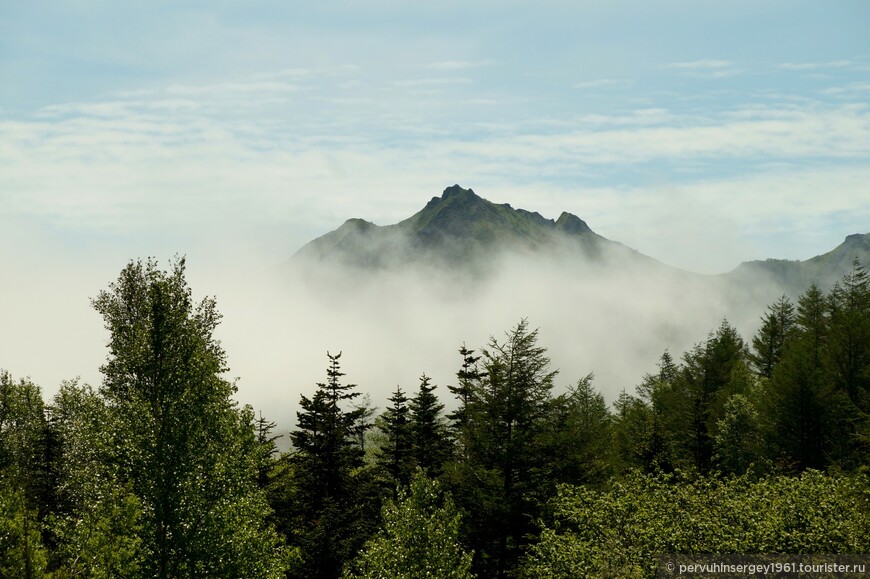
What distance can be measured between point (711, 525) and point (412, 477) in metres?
20.7

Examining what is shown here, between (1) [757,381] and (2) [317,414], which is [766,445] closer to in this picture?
(1) [757,381]

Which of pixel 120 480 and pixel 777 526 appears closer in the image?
pixel 777 526

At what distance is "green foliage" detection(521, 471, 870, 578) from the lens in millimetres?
21719

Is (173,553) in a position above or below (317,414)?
below

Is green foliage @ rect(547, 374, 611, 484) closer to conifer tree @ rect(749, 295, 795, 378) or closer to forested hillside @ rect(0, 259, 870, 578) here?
forested hillside @ rect(0, 259, 870, 578)

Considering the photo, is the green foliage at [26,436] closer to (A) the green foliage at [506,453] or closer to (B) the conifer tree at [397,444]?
(B) the conifer tree at [397,444]

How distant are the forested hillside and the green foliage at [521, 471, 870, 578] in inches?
3.7

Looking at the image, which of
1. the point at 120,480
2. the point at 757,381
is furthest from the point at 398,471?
the point at 757,381

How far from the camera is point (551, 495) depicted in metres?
34.3

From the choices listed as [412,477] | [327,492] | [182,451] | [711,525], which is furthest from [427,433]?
[711,525]

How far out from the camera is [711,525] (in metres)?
22.6

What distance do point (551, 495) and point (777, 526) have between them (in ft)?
45.3

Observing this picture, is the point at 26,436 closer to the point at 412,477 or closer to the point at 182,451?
the point at 412,477

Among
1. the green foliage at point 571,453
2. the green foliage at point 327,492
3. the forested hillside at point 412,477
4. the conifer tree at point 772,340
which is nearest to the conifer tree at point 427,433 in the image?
the forested hillside at point 412,477
